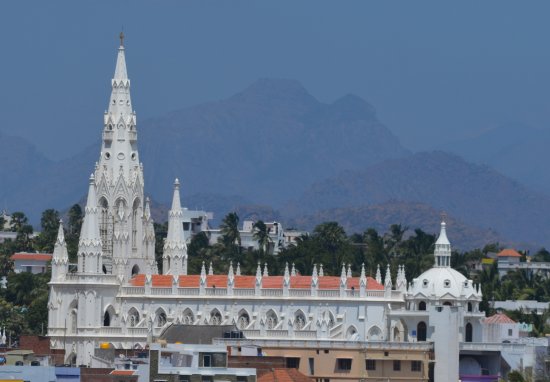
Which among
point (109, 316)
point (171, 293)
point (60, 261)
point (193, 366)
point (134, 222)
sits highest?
point (134, 222)

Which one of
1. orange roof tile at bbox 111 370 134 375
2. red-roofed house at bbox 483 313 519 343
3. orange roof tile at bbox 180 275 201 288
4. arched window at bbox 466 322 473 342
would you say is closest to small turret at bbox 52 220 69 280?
orange roof tile at bbox 180 275 201 288

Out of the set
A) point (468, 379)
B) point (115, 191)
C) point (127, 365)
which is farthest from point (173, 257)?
point (127, 365)

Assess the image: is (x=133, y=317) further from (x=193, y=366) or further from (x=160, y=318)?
(x=193, y=366)

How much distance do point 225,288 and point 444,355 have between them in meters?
36.1

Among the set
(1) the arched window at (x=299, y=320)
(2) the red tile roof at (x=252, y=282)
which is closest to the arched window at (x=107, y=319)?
(2) the red tile roof at (x=252, y=282)

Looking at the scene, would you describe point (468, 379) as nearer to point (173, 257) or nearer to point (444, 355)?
point (444, 355)

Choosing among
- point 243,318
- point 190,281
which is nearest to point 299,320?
point 243,318

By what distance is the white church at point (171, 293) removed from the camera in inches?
5364

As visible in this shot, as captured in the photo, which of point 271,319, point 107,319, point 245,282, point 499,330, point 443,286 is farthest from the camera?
point 107,319

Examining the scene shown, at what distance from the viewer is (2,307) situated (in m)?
173

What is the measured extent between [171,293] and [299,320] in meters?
9.62

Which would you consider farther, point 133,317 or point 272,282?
point 133,317

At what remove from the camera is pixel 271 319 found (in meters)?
151

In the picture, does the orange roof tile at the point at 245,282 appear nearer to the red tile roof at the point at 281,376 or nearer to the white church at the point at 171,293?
the white church at the point at 171,293
